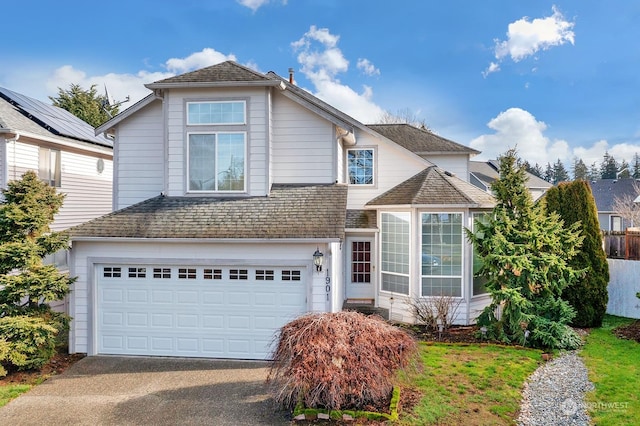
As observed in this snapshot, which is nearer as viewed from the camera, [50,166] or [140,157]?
[140,157]

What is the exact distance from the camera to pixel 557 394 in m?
7.14

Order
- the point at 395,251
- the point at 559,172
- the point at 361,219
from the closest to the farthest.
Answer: the point at 395,251 < the point at 361,219 < the point at 559,172

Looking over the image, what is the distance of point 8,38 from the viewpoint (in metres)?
17.9

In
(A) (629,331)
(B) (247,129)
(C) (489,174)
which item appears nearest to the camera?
(B) (247,129)

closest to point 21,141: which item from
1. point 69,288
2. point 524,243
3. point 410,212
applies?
point 69,288

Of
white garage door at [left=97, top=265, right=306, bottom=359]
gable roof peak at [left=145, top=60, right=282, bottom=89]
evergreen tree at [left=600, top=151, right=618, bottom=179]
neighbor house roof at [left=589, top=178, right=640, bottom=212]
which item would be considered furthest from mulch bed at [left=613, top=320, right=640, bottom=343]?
evergreen tree at [left=600, top=151, right=618, bottom=179]

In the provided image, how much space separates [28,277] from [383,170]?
10.4m

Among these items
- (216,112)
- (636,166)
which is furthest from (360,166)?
(636,166)

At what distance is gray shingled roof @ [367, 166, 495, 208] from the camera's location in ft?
37.3

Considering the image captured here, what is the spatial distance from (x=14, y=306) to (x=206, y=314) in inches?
160

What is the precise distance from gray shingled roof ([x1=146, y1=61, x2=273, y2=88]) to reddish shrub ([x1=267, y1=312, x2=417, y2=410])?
6907 mm

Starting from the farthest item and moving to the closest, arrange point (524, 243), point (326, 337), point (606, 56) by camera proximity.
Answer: point (606, 56) < point (524, 243) < point (326, 337)

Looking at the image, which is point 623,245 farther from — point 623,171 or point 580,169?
point 580,169

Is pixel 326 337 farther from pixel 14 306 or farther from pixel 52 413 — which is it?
pixel 14 306
